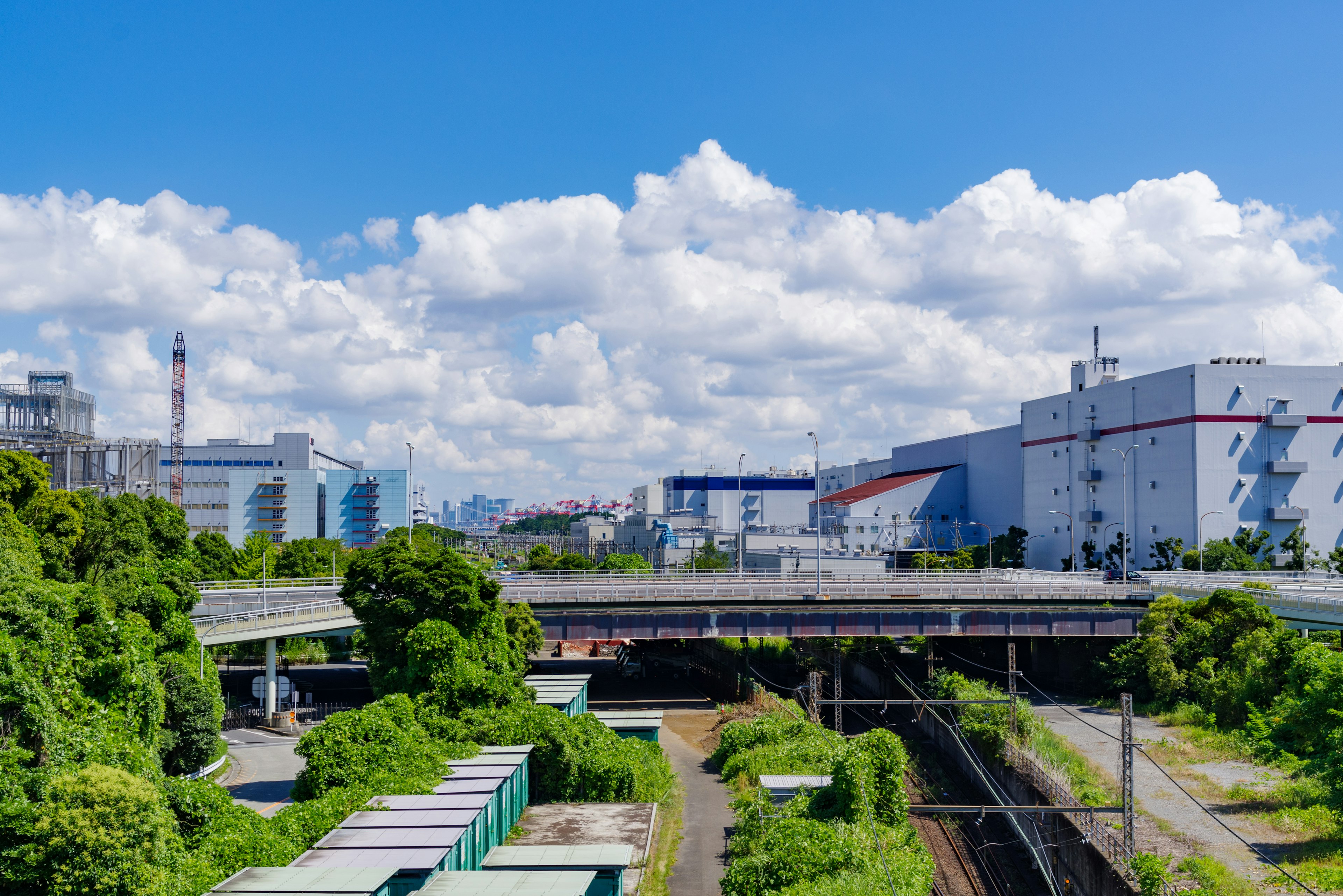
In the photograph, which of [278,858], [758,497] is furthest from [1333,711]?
[758,497]

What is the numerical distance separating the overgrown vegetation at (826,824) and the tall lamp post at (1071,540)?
60611mm

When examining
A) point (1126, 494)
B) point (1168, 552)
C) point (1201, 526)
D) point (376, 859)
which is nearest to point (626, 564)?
point (1126, 494)

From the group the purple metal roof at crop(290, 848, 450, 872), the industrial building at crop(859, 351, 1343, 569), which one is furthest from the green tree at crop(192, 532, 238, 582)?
the industrial building at crop(859, 351, 1343, 569)

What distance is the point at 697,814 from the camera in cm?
3575

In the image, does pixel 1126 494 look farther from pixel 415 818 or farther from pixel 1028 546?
pixel 415 818

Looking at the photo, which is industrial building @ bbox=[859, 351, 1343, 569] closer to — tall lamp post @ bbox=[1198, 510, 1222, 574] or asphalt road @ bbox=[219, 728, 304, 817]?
tall lamp post @ bbox=[1198, 510, 1222, 574]

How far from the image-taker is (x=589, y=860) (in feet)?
80.0

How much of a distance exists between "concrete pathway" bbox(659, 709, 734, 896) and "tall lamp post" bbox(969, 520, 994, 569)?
42.5 metres

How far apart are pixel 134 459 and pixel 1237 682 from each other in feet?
398

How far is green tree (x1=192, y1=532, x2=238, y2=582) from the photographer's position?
75.1m

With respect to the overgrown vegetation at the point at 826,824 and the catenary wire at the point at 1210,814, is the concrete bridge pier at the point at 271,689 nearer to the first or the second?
the overgrown vegetation at the point at 826,824

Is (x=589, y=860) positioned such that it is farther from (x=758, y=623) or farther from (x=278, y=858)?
(x=758, y=623)

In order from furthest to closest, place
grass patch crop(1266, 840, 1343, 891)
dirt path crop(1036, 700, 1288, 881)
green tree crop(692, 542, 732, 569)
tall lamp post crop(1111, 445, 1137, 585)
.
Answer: green tree crop(692, 542, 732, 569) → tall lamp post crop(1111, 445, 1137, 585) → dirt path crop(1036, 700, 1288, 881) → grass patch crop(1266, 840, 1343, 891)

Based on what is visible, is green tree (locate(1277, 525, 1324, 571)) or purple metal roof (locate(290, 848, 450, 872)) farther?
green tree (locate(1277, 525, 1324, 571))
